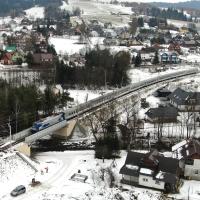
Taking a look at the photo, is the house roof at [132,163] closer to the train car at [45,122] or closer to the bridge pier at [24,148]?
the bridge pier at [24,148]

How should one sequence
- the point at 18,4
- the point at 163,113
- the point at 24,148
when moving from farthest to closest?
1. the point at 18,4
2. the point at 163,113
3. the point at 24,148

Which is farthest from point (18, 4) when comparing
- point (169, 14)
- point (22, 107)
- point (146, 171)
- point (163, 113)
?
point (146, 171)

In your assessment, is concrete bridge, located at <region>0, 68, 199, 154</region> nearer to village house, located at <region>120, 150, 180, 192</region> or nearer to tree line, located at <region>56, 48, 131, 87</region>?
tree line, located at <region>56, 48, 131, 87</region>

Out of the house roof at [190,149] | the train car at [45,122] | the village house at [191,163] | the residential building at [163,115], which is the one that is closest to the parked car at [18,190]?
the train car at [45,122]

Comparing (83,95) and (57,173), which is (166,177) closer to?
(57,173)

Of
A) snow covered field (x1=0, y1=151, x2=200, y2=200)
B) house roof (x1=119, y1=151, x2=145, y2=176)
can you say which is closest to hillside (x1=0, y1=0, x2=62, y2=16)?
snow covered field (x1=0, y1=151, x2=200, y2=200)
